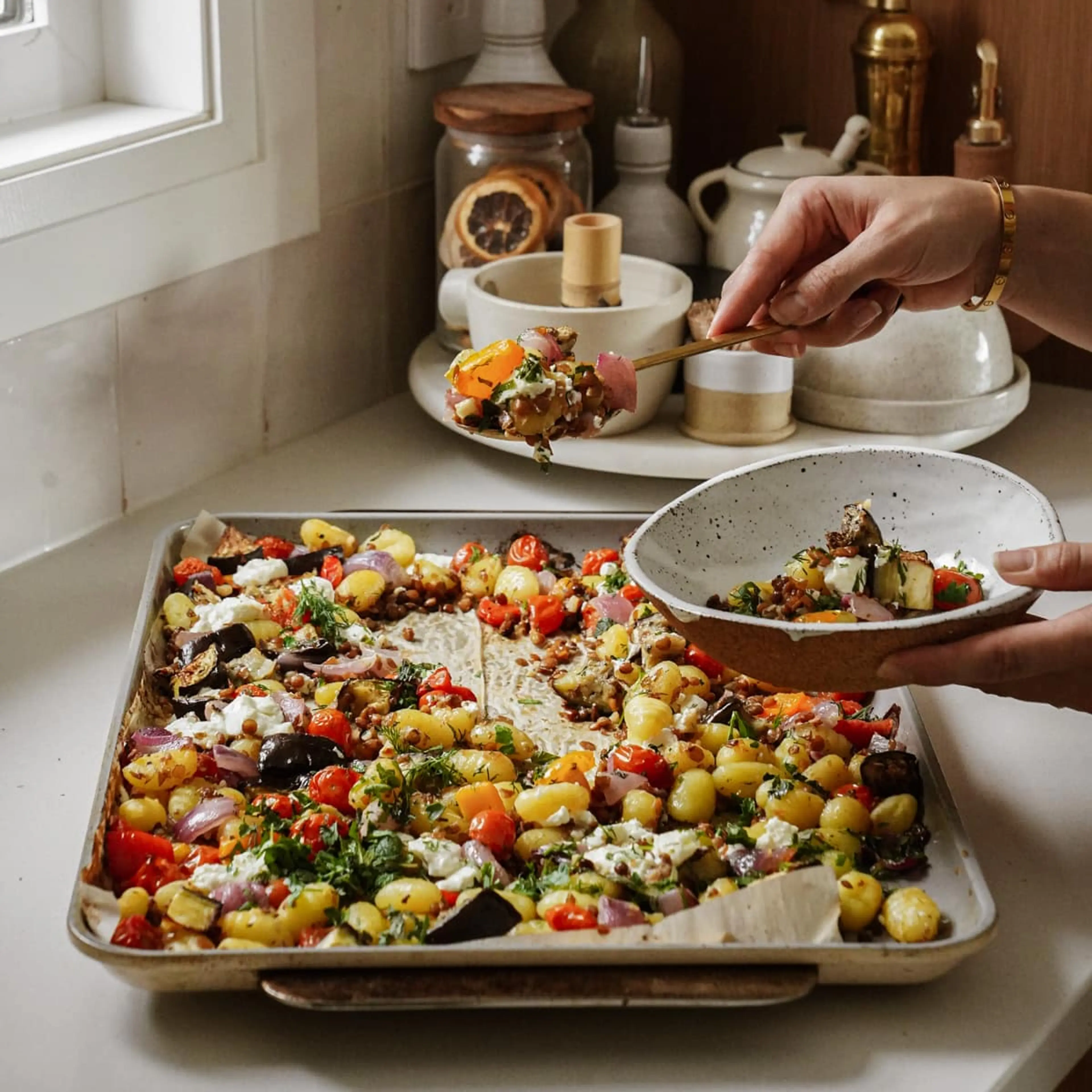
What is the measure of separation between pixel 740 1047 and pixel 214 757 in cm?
40

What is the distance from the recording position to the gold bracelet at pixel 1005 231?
122cm

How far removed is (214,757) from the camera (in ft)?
3.54

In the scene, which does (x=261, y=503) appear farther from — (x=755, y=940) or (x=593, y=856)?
(x=755, y=940)

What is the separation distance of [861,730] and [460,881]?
321 millimetres

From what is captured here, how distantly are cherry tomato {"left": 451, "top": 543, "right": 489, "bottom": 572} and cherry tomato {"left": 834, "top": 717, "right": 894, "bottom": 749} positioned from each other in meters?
0.39

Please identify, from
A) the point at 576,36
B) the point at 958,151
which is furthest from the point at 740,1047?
the point at 576,36

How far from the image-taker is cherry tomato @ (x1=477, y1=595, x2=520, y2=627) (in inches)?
52.2

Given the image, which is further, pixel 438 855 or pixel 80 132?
pixel 80 132

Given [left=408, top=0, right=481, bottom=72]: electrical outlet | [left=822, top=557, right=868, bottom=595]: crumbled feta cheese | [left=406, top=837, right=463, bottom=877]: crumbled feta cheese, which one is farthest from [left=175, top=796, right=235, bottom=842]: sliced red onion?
[left=408, top=0, right=481, bottom=72]: electrical outlet

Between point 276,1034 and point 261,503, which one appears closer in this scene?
point 276,1034

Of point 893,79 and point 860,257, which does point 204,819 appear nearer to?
point 860,257

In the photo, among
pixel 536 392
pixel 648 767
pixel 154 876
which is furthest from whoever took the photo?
pixel 536 392

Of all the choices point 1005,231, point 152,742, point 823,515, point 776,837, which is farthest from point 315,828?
point 1005,231

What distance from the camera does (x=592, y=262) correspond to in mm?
1566
